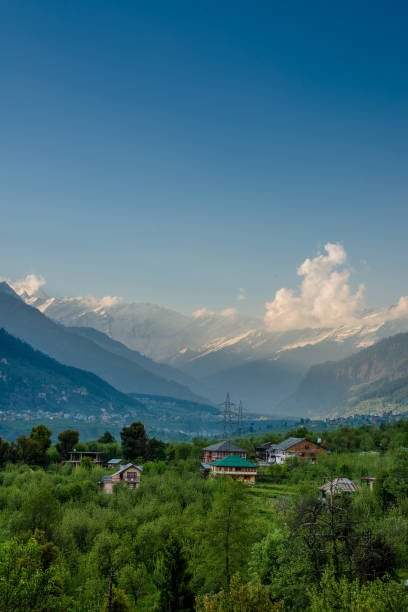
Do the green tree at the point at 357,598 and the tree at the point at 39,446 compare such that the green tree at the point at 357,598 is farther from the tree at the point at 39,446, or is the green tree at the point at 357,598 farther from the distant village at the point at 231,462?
the tree at the point at 39,446

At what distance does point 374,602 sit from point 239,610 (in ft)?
29.9

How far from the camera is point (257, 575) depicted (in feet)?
156

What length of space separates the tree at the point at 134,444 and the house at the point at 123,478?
21.8 m

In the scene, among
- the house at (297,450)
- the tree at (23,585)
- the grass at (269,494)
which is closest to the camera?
the tree at (23,585)

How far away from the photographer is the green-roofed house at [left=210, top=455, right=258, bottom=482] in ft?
335

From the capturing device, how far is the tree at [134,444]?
122 metres

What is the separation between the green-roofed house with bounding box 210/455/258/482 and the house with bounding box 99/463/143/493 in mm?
14896

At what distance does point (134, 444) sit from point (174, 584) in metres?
71.9

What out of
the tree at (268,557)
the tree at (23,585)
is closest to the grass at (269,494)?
the tree at (268,557)

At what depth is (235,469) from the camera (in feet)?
340

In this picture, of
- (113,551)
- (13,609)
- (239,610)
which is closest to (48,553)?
(113,551)

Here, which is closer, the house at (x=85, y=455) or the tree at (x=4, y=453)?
the tree at (x=4, y=453)

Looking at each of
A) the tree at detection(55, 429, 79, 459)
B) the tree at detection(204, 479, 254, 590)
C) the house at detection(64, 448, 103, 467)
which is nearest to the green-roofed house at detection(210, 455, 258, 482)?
the house at detection(64, 448, 103, 467)

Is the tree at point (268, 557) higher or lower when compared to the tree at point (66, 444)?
lower
